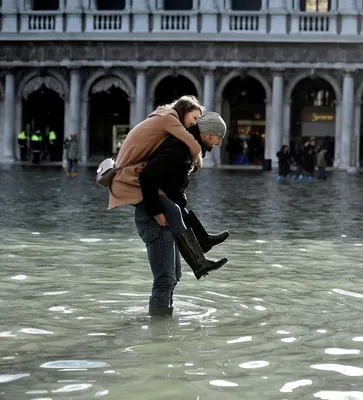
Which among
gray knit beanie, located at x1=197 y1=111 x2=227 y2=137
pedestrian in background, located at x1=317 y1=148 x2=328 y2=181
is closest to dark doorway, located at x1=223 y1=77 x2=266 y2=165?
pedestrian in background, located at x1=317 y1=148 x2=328 y2=181

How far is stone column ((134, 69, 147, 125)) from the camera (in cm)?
4997

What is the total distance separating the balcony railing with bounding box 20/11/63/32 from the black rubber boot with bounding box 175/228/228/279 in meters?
43.1

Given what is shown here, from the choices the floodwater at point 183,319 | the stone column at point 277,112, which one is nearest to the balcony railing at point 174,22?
the stone column at point 277,112

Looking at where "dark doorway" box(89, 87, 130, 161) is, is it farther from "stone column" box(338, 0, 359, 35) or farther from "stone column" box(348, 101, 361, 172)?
"stone column" box(338, 0, 359, 35)

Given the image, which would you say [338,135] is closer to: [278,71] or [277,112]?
[277,112]

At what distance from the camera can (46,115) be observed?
175 ft

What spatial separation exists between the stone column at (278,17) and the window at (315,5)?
121 cm

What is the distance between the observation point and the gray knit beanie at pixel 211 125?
7.92 m

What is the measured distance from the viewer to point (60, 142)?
176 feet

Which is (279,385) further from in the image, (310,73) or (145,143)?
(310,73)

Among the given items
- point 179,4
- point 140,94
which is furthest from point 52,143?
point 179,4

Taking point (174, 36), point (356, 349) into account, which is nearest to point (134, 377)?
point (356, 349)

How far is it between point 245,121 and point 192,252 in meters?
44.2

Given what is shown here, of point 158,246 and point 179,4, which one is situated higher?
point 179,4
